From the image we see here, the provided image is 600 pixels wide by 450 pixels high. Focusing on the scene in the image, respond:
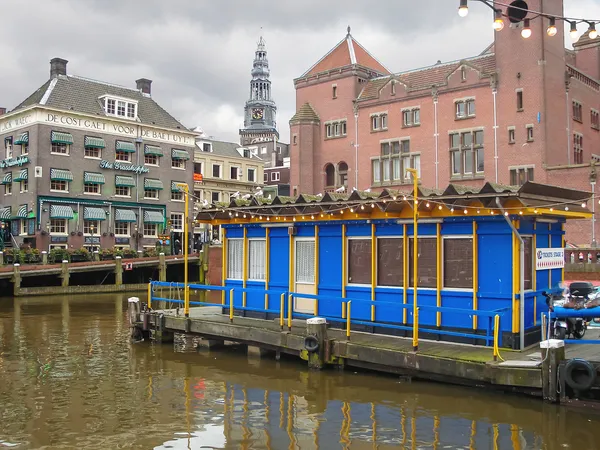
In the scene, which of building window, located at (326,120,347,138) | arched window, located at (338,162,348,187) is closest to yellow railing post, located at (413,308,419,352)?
arched window, located at (338,162,348,187)

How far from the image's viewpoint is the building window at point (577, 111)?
165 feet

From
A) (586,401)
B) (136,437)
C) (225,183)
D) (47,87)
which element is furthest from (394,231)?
(225,183)

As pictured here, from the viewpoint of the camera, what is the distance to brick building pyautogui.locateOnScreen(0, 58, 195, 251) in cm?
5256

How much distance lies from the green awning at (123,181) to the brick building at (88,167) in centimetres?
9

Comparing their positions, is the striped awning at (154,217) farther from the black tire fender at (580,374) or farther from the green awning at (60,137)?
the black tire fender at (580,374)

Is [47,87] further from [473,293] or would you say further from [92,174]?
[473,293]

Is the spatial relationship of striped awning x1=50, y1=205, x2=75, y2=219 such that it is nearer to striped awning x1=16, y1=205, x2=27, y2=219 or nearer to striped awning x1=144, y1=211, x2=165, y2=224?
striped awning x1=16, y1=205, x2=27, y2=219

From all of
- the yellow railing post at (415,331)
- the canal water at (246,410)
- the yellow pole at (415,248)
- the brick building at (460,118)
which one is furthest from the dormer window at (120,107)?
the yellow railing post at (415,331)

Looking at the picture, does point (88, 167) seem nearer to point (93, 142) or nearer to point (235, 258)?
point (93, 142)

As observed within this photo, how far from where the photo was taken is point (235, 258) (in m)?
20.4

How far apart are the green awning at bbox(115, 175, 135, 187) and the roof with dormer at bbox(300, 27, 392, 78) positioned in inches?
816

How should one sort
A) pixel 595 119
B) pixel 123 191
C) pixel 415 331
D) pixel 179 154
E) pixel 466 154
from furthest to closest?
pixel 179 154 → pixel 123 191 → pixel 595 119 → pixel 466 154 → pixel 415 331

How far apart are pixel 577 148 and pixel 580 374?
1700 inches

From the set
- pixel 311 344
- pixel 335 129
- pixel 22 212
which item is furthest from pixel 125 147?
pixel 311 344
